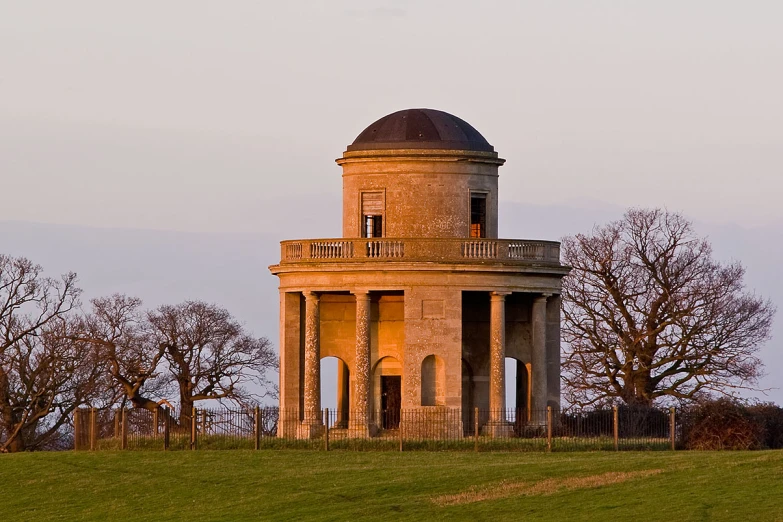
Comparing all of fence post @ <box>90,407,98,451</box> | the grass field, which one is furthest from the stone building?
the grass field

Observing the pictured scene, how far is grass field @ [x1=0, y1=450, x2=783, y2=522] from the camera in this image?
35844 mm

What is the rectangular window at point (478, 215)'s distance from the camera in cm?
5631

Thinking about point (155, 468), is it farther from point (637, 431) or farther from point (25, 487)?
point (637, 431)

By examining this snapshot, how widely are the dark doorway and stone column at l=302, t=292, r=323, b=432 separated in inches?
106

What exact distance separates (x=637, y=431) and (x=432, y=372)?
620cm

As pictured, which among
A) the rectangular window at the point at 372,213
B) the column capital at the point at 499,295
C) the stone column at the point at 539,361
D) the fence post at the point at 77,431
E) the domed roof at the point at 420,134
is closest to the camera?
the fence post at the point at 77,431

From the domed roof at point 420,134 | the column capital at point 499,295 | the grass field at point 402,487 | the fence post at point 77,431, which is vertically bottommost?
the grass field at point 402,487

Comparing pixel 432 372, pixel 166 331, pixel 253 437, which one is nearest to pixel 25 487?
pixel 253 437

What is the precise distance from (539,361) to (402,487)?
16193 millimetres

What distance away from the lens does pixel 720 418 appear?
49.9 m

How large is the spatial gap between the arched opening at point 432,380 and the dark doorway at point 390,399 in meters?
2.31

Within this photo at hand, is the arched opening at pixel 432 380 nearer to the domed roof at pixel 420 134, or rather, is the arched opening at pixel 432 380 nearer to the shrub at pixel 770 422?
the domed roof at pixel 420 134

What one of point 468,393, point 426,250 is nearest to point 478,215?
point 426,250

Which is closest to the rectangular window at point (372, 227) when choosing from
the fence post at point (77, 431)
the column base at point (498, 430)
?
the column base at point (498, 430)
